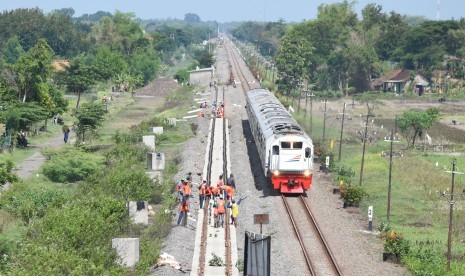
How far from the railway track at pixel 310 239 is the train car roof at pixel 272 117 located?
10.1ft

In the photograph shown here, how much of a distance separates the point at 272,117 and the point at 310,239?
12.7m

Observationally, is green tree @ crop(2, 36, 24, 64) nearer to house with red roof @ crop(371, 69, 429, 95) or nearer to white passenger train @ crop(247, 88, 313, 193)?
house with red roof @ crop(371, 69, 429, 95)

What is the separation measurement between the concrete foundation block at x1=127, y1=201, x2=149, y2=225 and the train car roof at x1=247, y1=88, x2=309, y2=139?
806 cm

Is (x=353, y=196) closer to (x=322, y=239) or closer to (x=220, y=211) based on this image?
(x=322, y=239)

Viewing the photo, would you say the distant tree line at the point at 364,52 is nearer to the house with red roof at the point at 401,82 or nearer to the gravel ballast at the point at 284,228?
the house with red roof at the point at 401,82

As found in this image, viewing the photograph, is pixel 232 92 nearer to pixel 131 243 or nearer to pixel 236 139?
pixel 236 139

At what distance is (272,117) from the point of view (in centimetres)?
4197

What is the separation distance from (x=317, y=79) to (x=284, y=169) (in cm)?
8096

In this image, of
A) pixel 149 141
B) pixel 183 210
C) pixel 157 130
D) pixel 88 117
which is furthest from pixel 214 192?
pixel 157 130

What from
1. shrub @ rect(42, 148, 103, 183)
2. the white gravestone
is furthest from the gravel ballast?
shrub @ rect(42, 148, 103, 183)

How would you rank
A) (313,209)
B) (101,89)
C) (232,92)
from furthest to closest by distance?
(101,89) → (232,92) → (313,209)

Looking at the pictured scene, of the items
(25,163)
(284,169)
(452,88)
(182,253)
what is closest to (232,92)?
(452,88)

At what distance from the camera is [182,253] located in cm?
2762

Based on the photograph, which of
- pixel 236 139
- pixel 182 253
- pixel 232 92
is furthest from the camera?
pixel 232 92
